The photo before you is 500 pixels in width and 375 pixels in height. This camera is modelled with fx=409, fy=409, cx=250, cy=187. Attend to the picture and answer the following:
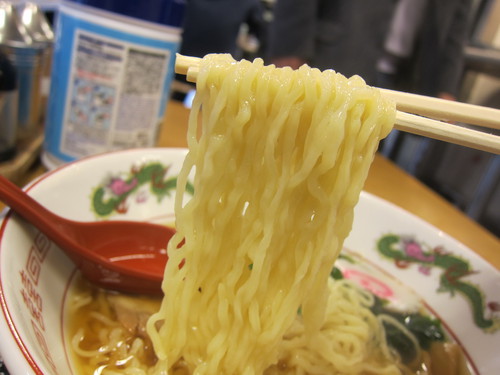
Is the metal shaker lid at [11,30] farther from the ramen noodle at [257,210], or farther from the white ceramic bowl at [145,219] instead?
the ramen noodle at [257,210]

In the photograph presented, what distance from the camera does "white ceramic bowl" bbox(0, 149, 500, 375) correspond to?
1.99ft

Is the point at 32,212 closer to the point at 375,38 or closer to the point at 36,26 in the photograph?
the point at 36,26

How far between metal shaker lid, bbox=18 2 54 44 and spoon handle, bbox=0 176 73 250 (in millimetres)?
685

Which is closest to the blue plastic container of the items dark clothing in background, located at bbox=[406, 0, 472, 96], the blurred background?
the blurred background

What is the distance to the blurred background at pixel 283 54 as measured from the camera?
1.05 m

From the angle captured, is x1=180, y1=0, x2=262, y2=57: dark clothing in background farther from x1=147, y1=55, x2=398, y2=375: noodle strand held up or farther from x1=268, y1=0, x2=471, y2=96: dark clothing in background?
x1=147, y1=55, x2=398, y2=375: noodle strand held up

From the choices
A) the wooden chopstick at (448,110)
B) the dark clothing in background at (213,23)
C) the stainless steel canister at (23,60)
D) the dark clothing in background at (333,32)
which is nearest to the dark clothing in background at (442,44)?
the dark clothing in background at (333,32)

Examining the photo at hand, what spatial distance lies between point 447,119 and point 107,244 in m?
0.74

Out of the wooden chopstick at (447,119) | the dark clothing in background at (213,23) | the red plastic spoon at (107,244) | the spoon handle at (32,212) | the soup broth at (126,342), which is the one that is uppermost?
the wooden chopstick at (447,119)

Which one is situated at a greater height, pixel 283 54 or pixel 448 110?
pixel 448 110

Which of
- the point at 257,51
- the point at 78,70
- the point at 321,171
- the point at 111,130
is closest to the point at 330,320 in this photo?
the point at 321,171

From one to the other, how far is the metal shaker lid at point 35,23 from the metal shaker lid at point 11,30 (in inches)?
3.3

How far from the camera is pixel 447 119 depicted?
67cm

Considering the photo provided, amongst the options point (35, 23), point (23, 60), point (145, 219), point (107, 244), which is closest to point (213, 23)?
point (35, 23)
